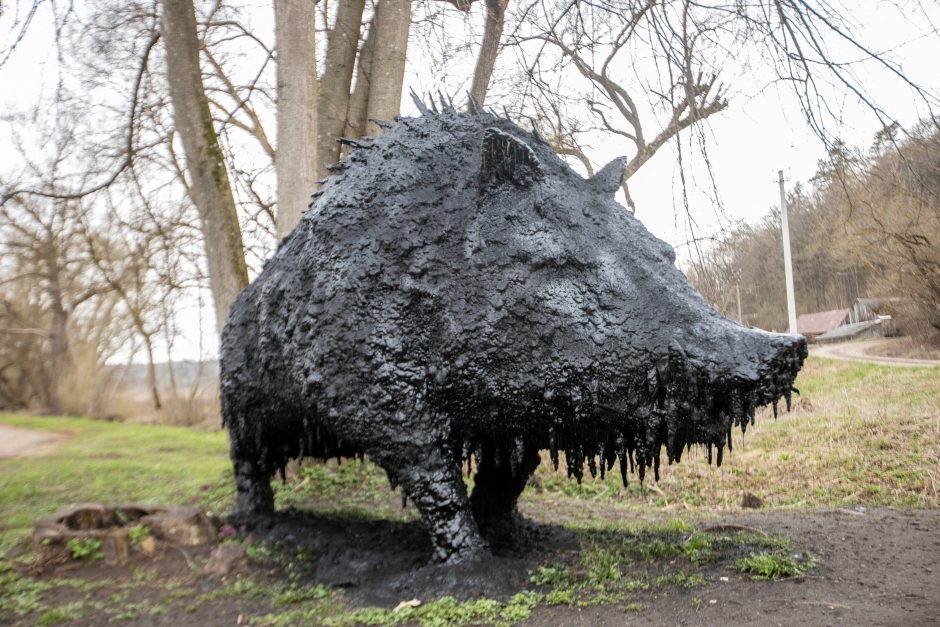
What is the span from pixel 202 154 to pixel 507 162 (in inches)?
161

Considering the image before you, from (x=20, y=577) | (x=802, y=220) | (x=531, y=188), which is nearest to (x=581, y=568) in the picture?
(x=531, y=188)

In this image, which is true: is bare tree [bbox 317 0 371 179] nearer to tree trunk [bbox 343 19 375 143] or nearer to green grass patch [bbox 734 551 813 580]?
tree trunk [bbox 343 19 375 143]

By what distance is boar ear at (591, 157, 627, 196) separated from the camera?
12.7 ft

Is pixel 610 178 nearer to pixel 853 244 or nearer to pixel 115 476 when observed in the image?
pixel 115 476

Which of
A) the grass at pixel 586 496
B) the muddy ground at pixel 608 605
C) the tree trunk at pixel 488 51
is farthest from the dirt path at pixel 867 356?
the muddy ground at pixel 608 605

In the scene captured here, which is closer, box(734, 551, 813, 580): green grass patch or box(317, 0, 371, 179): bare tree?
box(734, 551, 813, 580): green grass patch

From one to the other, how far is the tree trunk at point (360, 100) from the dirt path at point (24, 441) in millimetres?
7939

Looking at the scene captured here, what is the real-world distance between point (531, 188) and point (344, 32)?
15.5 feet

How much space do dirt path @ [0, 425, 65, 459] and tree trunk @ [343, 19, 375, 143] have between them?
7.94 meters

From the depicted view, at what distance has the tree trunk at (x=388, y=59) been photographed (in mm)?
6770

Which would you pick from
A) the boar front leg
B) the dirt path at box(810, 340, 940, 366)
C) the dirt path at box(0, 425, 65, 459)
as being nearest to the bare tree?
the boar front leg

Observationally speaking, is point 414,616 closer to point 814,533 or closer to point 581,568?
point 581,568

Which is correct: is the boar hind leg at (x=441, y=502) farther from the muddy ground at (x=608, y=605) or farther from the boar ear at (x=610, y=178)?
the boar ear at (x=610, y=178)

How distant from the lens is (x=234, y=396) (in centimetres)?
443
